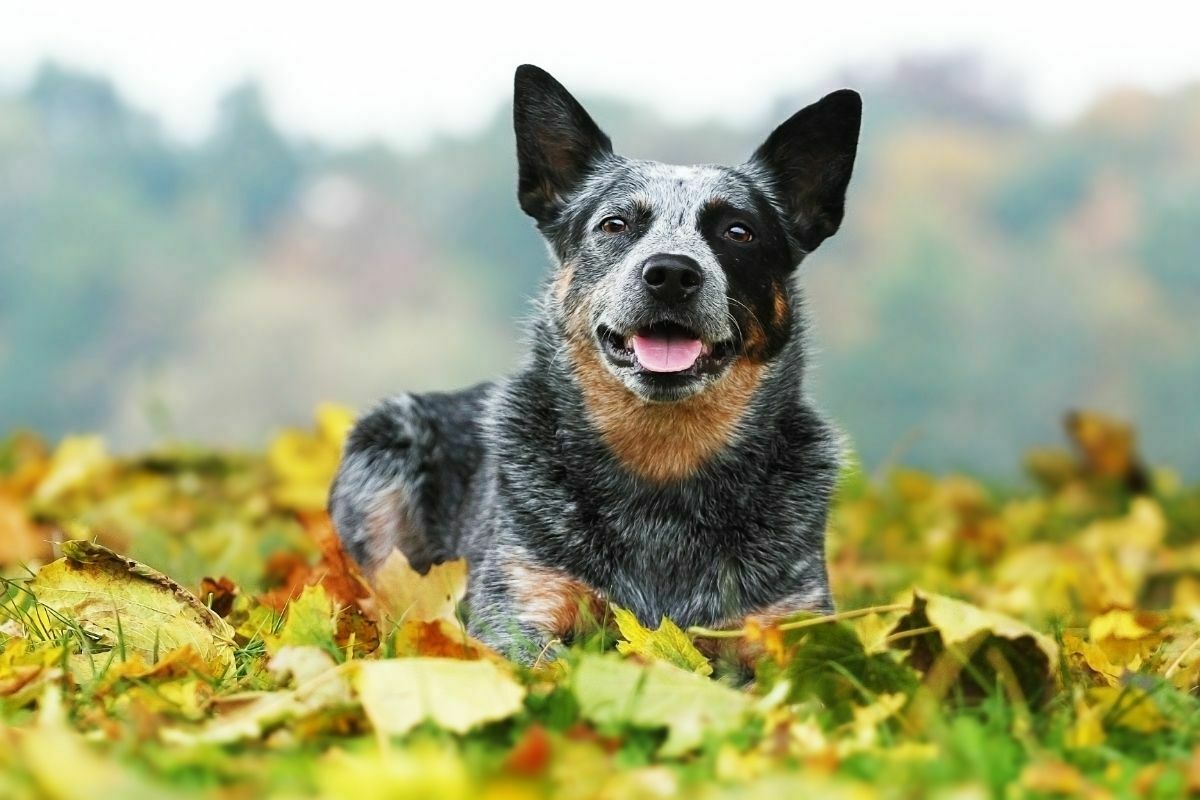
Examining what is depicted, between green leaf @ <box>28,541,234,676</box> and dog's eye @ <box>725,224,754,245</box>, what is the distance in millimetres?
1768

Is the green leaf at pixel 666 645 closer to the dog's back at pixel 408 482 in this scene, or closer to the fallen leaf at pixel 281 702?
the fallen leaf at pixel 281 702

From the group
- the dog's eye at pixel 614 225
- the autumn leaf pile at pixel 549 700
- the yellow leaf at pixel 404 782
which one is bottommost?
the autumn leaf pile at pixel 549 700

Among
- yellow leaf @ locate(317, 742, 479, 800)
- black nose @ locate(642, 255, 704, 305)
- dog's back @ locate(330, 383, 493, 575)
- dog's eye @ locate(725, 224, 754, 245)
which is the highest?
dog's eye @ locate(725, 224, 754, 245)

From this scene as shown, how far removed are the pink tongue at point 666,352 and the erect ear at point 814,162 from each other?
739 mm

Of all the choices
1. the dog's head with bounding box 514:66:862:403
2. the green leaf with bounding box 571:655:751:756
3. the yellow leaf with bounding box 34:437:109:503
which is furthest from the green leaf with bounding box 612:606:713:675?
the yellow leaf with bounding box 34:437:109:503

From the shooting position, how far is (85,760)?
1823 millimetres

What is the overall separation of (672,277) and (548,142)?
3.08 feet

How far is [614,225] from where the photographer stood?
13.6 ft

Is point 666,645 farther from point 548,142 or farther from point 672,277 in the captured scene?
point 548,142

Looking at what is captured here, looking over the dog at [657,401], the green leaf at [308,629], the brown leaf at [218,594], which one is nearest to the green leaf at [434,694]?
the green leaf at [308,629]

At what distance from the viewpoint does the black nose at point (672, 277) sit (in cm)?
371

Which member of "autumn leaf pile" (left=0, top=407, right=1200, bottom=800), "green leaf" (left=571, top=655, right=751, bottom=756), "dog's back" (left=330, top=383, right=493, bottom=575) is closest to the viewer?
"autumn leaf pile" (left=0, top=407, right=1200, bottom=800)

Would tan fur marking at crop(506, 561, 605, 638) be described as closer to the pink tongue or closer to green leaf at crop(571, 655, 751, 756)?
the pink tongue

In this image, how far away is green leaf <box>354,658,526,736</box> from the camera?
7.93ft
